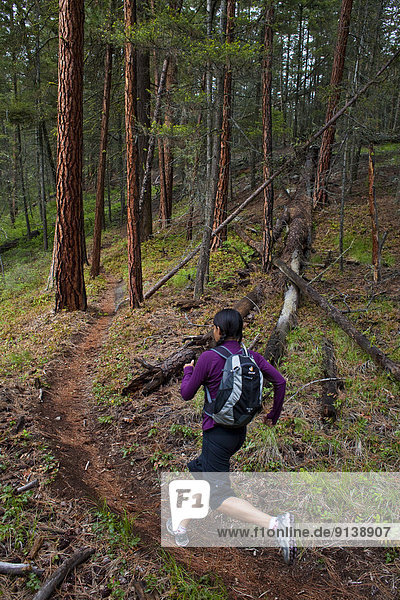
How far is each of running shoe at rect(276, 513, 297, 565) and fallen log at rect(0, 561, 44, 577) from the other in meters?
1.89

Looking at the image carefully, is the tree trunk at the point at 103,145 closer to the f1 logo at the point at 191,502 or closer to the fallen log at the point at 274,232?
the fallen log at the point at 274,232

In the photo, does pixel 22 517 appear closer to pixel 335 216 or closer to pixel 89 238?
pixel 335 216

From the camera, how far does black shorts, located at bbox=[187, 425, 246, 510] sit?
305 centimetres

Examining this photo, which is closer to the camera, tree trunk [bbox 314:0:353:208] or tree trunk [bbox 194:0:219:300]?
tree trunk [bbox 194:0:219:300]

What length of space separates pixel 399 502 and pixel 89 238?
26.3 m

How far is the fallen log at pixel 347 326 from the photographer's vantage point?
17.3 feet

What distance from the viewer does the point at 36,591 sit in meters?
2.48

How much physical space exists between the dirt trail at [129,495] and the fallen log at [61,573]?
54cm

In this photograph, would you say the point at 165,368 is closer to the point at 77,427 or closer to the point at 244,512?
the point at 77,427

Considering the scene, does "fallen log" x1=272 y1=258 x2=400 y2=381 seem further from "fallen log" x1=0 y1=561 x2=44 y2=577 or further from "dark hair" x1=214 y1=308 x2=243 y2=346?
"fallen log" x1=0 y1=561 x2=44 y2=577

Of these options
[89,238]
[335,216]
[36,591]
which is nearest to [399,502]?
[36,591]

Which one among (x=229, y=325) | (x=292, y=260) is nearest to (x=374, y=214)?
(x=292, y=260)

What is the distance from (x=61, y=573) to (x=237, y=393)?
72.8 inches

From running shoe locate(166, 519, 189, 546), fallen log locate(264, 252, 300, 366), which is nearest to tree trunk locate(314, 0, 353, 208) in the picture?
fallen log locate(264, 252, 300, 366)
